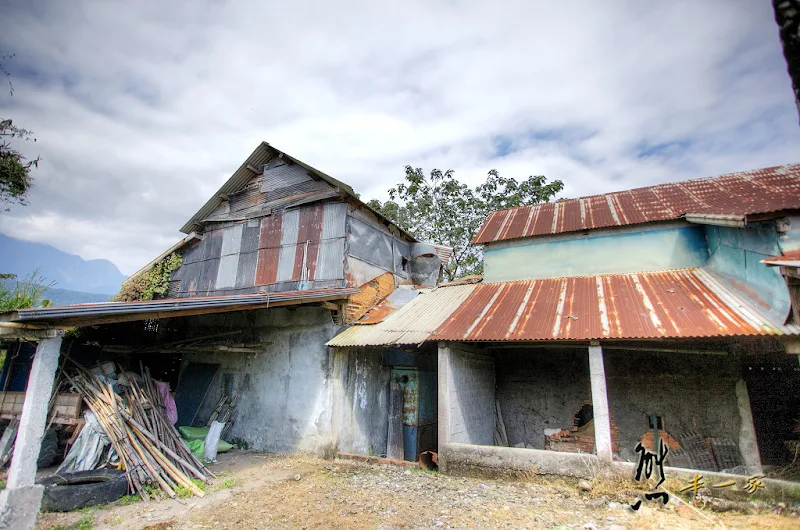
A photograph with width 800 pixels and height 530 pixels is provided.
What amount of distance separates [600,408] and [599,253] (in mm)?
4559

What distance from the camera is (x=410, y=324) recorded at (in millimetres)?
9547

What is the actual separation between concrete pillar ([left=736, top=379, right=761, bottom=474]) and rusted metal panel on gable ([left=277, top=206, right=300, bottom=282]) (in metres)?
10.8

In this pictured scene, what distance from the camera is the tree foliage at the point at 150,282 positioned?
47.6ft

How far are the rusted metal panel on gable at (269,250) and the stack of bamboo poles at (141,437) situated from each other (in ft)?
14.8

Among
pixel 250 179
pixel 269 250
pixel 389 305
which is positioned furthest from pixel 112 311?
pixel 250 179

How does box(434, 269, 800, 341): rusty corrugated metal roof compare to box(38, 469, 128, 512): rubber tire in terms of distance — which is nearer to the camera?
box(38, 469, 128, 512): rubber tire

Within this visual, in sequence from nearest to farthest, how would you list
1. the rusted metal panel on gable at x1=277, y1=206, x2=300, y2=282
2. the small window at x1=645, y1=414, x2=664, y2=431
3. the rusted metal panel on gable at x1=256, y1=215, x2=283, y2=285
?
the small window at x1=645, y1=414, x2=664, y2=431
the rusted metal panel on gable at x1=277, y1=206, x2=300, y2=282
the rusted metal panel on gable at x1=256, y1=215, x2=283, y2=285

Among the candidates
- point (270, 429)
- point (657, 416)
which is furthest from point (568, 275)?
point (270, 429)

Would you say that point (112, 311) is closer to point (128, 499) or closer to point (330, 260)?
point (128, 499)

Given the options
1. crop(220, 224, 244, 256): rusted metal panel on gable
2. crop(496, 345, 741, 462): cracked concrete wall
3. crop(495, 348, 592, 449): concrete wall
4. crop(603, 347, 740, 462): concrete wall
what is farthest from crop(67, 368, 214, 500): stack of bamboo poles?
crop(603, 347, 740, 462): concrete wall

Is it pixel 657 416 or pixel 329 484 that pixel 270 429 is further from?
pixel 657 416

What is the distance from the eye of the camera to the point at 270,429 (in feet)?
33.7

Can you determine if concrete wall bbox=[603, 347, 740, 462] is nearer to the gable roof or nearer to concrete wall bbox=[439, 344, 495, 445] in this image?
concrete wall bbox=[439, 344, 495, 445]

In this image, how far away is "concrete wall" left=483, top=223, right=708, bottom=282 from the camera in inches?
382
